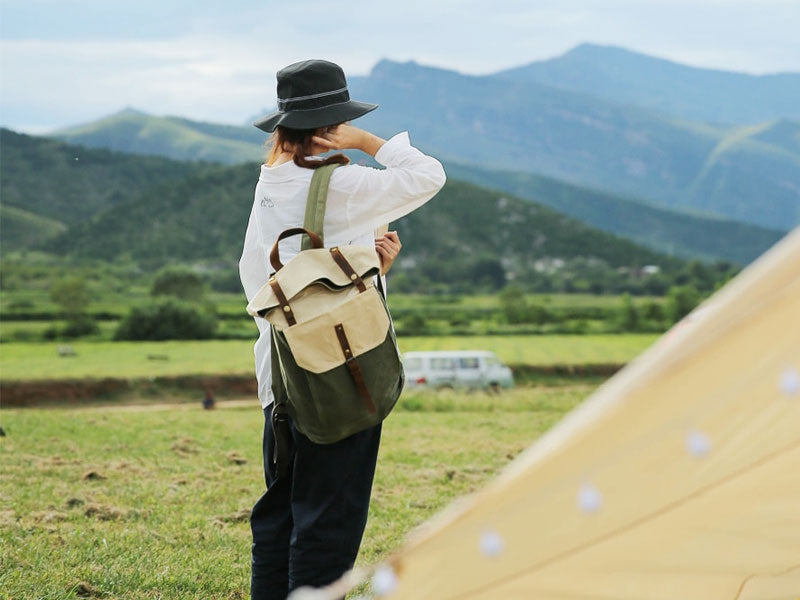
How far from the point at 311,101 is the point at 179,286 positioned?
49995 mm

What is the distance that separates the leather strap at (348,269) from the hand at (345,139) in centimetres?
35

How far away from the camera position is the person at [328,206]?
8.22ft

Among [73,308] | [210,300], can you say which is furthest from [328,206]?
[210,300]

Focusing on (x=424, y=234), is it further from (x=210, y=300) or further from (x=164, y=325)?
(x=164, y=325)

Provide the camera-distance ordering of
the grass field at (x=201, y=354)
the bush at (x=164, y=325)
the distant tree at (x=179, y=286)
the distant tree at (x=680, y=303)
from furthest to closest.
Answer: the distant tree at (x=179, y=286) → the distant tree at (x=680, y=303) → the bush at (x=164, y=325) → the grass field at (x=201, y=354)

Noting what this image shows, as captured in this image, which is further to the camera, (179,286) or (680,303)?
(179,286)

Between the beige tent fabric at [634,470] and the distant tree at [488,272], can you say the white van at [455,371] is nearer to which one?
the beige tent fabric at [634,470]

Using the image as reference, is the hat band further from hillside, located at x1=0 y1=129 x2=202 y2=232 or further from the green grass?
hillside, located at x1=0 y1=129 x2=202 y2=232

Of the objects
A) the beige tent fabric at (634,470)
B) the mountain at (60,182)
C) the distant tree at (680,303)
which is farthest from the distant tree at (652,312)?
the mountain at (60,182)

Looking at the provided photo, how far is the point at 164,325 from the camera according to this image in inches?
1332

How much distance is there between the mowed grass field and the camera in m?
3.98

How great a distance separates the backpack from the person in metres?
0.11

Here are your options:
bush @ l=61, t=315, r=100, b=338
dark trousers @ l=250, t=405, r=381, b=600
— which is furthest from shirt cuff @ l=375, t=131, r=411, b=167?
bush @ l=61, t=315, r=100, b=338

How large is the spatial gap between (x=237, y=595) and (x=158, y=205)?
76.7 meters
